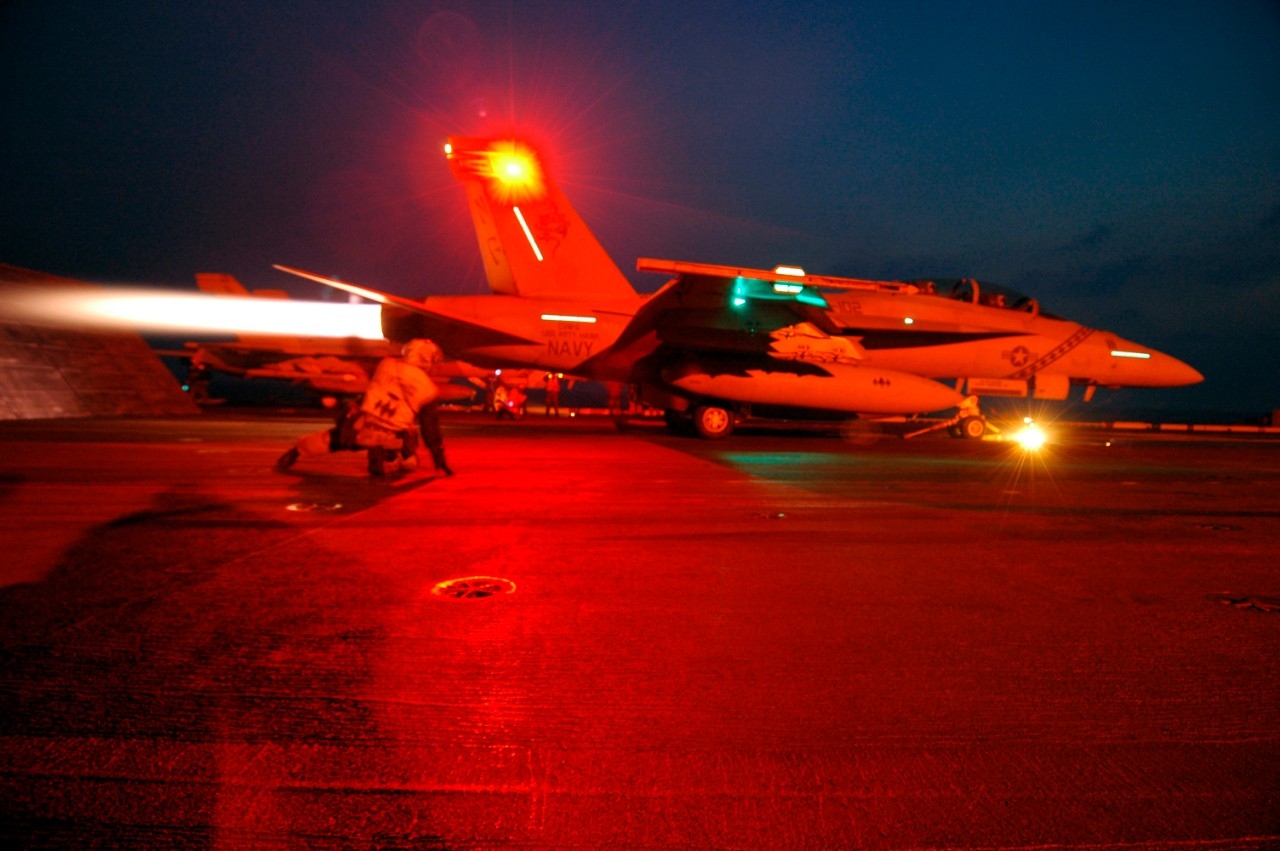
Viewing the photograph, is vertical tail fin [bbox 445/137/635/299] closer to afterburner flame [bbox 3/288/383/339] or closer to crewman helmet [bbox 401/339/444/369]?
afterburner flame [bbox 3/288/383/339]

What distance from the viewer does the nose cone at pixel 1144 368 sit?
13.2 meters

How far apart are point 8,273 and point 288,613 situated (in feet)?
55.2

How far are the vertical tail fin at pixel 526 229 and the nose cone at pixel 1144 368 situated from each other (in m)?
9.76

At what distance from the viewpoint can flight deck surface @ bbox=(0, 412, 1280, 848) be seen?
1.33 m

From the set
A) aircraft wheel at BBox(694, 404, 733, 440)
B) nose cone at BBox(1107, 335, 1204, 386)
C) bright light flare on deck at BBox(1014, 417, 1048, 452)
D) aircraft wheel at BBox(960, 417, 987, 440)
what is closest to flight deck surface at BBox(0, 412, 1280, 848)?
aircraft wheel at BBox(694, 404, 733, 440)

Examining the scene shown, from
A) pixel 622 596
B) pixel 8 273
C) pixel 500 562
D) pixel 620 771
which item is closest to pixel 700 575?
pixel 622 596

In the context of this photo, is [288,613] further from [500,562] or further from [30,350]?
[30,350]

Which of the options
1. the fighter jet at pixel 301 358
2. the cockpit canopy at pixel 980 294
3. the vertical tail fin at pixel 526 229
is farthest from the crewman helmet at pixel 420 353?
the fighter jet at pixel 301 358

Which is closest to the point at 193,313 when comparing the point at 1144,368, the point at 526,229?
the point at 526,229

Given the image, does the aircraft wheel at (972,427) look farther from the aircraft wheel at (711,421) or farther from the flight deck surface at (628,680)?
the flight deck surface at (628,680)

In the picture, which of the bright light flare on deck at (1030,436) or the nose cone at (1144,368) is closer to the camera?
the bright light flare on deck at (1030,436)

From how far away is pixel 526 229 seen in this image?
11266 mm

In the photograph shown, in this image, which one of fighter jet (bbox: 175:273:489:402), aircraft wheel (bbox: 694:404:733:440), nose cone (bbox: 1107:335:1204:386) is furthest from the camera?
fighter jet (bbox: 175:273:489:402)

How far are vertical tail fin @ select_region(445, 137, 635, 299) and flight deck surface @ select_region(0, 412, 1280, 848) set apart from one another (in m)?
7.64
